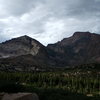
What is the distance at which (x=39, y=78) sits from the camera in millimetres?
191250

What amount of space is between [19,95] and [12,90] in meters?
25.5

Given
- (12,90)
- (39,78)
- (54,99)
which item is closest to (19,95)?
(54,99)

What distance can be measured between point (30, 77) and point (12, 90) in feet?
403

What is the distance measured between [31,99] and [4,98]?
419 centimetres

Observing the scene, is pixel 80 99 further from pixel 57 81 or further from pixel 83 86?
pixel 57 81

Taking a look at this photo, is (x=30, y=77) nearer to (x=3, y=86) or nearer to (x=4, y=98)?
(x=3, y=86)

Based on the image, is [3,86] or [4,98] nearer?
[4,98]

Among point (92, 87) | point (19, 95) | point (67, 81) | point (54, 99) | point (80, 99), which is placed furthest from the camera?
point (67, 81)

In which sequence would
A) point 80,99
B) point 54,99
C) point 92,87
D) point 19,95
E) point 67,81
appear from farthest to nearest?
point 67,81, point 92,87, point 80,99, point 54,99, point 19,95

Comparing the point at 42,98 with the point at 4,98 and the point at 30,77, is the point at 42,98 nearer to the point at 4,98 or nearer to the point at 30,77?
the point at 4,98

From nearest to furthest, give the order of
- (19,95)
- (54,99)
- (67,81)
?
(19,95) < (54,99) < (67,81)

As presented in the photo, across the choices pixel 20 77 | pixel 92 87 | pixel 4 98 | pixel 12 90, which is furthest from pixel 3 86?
pixel 20 77

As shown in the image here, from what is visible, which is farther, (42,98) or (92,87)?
(92,87)

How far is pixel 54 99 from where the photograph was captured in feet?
200
